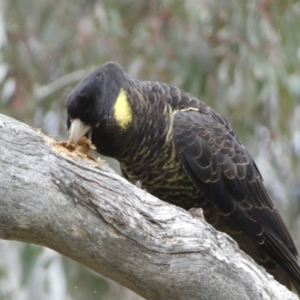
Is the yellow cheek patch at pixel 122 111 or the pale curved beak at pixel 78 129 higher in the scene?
the yellow cheek patch at pixel 122 111

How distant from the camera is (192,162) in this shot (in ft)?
11.1

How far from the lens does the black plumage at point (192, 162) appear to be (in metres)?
3.27

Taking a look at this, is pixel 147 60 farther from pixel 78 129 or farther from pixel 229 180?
pixel 78 129

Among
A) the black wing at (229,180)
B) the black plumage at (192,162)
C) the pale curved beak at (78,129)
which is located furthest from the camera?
the black wing at (229,180)

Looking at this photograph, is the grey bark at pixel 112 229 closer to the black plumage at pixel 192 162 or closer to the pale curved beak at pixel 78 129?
the pale curved beak at pixel 78 129

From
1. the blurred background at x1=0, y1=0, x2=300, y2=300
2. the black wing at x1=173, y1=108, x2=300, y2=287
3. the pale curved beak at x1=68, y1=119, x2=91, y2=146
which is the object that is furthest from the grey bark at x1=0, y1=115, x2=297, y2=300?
the blurred background at x1=0, y1=0, x2=300, y2=300

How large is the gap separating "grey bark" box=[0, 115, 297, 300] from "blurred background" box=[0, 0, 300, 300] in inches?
105

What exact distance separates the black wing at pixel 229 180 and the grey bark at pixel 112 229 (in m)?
0.90

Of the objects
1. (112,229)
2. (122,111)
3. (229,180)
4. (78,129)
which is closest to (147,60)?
(229,180)

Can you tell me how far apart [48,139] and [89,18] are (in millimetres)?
3270

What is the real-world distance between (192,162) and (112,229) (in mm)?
1098

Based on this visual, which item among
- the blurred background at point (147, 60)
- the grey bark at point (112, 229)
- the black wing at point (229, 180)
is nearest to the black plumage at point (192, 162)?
the black wing at point (229, 180)

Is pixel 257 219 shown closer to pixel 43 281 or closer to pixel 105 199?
pixel 105 199

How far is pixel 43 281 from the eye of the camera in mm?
5371
